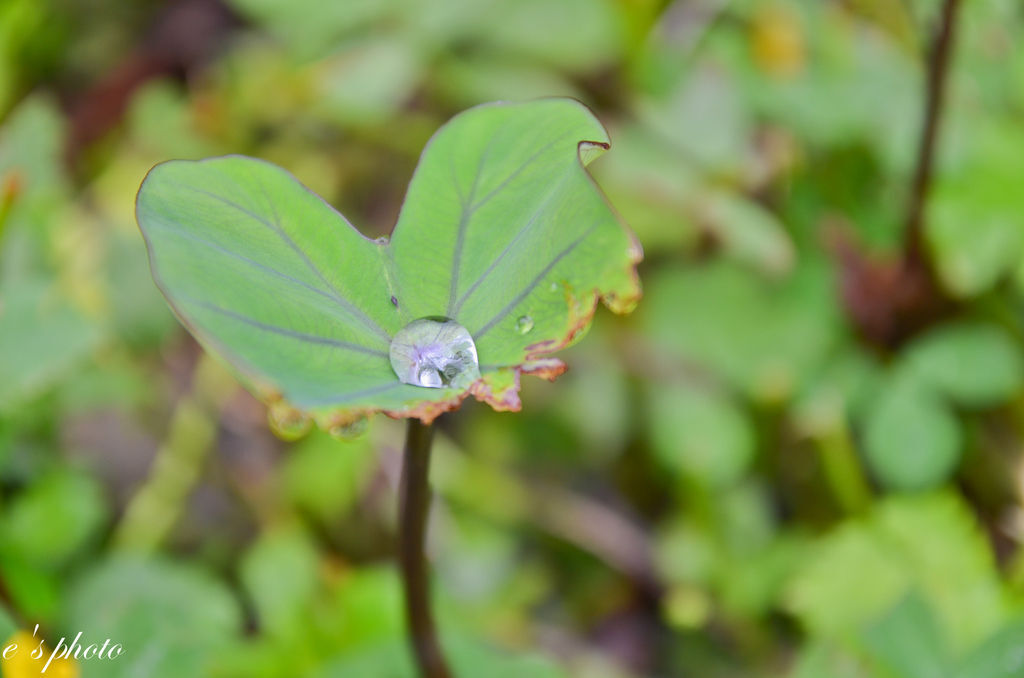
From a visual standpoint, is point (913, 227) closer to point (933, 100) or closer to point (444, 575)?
point (933, 100)

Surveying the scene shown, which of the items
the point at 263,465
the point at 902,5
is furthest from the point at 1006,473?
the point at 263,465

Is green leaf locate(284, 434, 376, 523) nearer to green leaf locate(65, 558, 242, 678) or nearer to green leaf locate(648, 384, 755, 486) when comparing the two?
green leaf locate(65, 558, 242, 678)

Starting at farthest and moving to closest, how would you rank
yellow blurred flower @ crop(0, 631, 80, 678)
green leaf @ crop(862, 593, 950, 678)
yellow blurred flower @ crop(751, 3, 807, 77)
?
1. yellow blurred flower @ crop(751, 3, 807, 77)
2. green leaf @ crop(862, 593, 950, 678)
3. yellow blurred flower @ crop(0, 631, 80, 678)

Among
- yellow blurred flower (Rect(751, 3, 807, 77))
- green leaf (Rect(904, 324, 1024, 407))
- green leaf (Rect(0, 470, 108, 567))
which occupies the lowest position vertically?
green leaf (Rect(0, 470, 108, 567))

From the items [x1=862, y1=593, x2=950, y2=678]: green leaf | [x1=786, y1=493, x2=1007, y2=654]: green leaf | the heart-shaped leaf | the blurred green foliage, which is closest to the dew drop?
the heart-shaped leaf

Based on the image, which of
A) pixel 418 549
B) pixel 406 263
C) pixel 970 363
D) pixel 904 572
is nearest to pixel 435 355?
pixel 406 263

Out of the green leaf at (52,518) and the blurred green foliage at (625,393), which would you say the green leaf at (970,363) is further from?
the green leaf at (52,518)

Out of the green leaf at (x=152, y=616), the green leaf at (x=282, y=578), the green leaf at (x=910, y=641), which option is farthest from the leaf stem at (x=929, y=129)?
the green leaf at (x=152, y=616)
